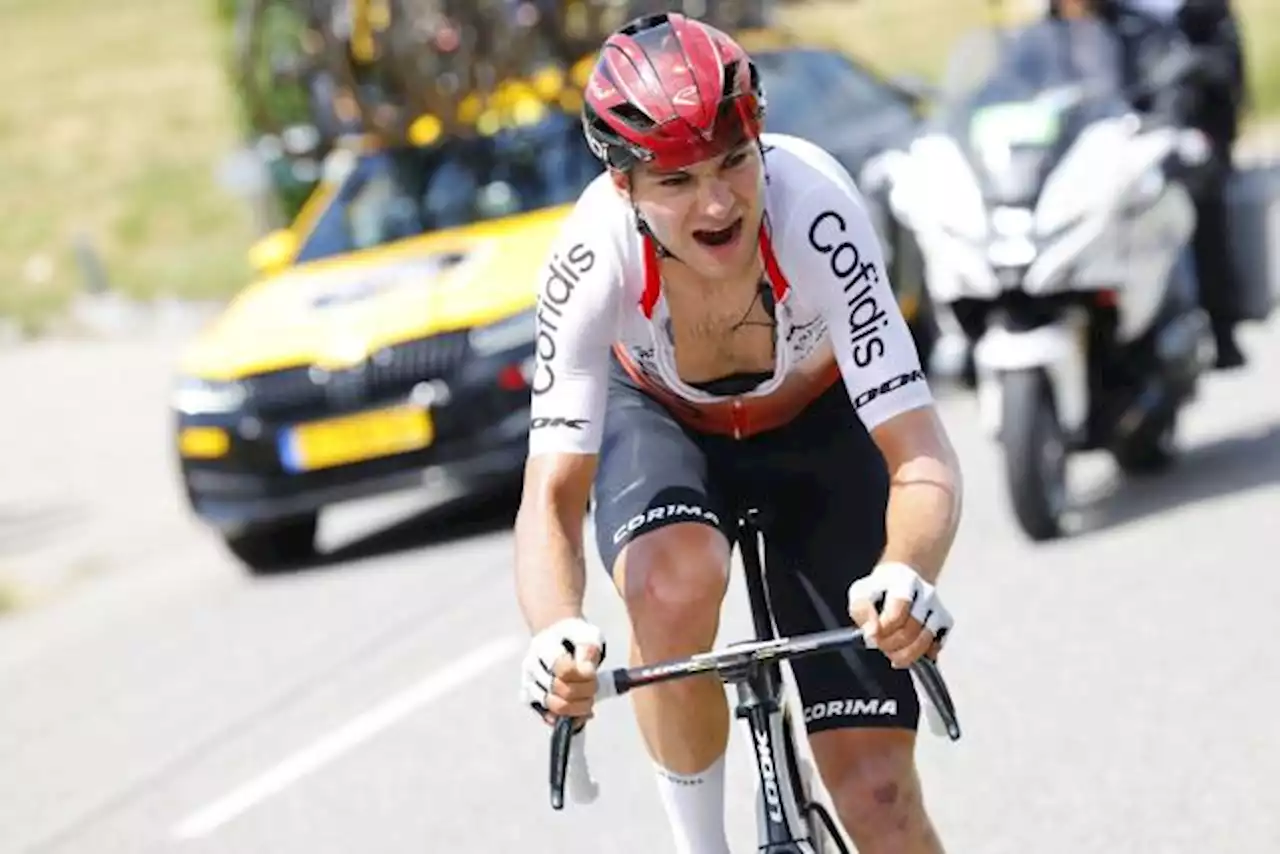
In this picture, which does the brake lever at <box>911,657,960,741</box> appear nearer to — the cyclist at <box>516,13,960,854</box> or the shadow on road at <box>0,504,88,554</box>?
the cyclist at <box>516,13,960,854</box>

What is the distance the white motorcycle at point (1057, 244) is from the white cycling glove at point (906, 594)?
A: 5182mm

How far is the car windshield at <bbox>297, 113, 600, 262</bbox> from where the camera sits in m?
12.4

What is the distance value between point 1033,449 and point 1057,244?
739 millimetres

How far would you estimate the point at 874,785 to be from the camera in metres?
4.58

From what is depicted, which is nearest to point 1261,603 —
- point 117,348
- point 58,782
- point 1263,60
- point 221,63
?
point 58,782

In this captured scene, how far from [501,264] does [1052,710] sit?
4.69m

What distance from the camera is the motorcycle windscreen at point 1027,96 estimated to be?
9609 mm

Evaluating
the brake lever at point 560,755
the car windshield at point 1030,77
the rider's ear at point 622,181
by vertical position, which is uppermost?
the rider's ear at point 622,181

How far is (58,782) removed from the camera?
8.76 metres

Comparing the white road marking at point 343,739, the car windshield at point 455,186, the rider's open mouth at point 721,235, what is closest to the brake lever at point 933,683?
the rider's open mouth at point 721,235

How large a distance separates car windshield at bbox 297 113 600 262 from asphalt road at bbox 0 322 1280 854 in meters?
1.39

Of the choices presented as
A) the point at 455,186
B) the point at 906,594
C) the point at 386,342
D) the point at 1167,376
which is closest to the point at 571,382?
the point at 906,594

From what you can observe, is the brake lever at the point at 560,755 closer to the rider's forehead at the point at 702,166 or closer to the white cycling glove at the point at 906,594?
the white cycling glove at the point at 906,594

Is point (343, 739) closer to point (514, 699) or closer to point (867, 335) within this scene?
point (514, 699)
